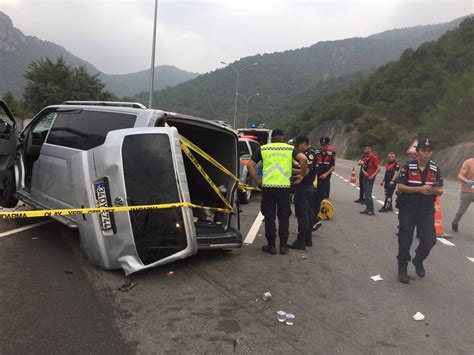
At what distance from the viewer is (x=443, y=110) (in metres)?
33.0

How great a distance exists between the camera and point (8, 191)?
6543 millimetres

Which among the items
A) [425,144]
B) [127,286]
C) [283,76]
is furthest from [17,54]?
[425,144]

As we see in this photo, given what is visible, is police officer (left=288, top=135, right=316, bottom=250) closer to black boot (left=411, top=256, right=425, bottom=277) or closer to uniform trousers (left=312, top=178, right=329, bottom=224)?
uniform trousers (left=312, top=178, right=329, bottom=224)

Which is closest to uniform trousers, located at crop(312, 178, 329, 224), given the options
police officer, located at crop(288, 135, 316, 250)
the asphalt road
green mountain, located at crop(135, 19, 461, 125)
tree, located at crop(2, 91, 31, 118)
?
police officer, located at crop(288, 135, 316, 250)

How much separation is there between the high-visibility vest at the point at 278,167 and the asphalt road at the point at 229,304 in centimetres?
103

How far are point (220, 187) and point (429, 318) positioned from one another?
327 cm

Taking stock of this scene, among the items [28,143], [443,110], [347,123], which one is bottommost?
[347,123]

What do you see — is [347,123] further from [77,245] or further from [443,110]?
[77,245]

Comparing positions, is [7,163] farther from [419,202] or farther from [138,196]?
[419,202]

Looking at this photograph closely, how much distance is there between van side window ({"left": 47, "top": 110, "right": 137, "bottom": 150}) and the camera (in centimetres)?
466

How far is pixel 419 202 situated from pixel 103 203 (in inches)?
145

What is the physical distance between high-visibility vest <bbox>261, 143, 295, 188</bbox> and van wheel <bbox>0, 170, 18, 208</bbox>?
13.1 feet

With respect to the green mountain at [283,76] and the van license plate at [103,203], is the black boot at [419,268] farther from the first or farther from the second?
the green mountain at [283,76]

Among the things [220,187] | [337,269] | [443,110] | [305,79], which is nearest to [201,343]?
[337,269]
